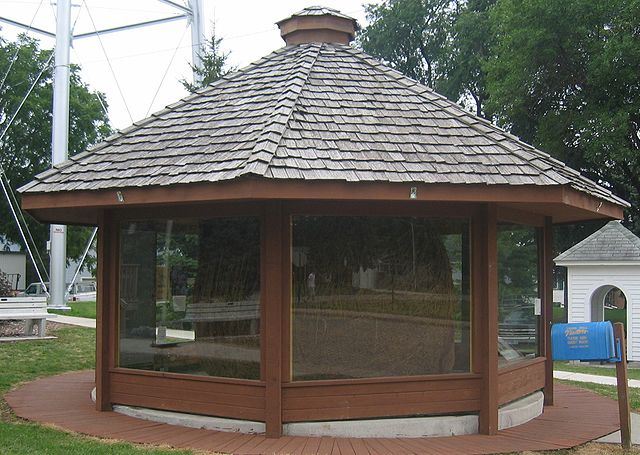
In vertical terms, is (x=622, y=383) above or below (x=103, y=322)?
below

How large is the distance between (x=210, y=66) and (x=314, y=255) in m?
14.3

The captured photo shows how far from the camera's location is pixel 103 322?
8016 mm

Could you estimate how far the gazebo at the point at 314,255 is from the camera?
673 cm

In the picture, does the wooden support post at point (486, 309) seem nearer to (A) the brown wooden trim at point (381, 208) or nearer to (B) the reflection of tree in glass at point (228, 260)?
(A) the brown wooden trim at point (381, 208)

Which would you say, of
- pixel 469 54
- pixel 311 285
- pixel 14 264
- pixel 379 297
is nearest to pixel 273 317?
pixel 311 285

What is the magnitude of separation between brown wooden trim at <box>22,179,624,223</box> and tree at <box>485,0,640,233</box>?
19.2 m

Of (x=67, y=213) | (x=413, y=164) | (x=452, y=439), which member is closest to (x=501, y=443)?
(x=452, y=439)

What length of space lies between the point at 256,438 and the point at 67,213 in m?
3.74

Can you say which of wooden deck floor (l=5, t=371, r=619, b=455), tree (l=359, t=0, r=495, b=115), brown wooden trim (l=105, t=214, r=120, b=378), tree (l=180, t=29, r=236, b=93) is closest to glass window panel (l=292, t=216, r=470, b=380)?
wooden deck floor (l=5, t=371, r=619, b=455)

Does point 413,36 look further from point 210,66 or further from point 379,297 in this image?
point 379,297

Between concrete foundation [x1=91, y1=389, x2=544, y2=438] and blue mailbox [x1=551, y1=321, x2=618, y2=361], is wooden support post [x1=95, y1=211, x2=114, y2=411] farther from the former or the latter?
blue mailbox [x1=551, y1=321, x2=618, y2=361]

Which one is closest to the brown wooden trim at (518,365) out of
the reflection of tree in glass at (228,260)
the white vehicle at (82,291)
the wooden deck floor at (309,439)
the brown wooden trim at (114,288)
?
the wooden deck floor at (309,439)

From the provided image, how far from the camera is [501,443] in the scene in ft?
22.6

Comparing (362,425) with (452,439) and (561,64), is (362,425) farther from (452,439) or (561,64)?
(561,64)
